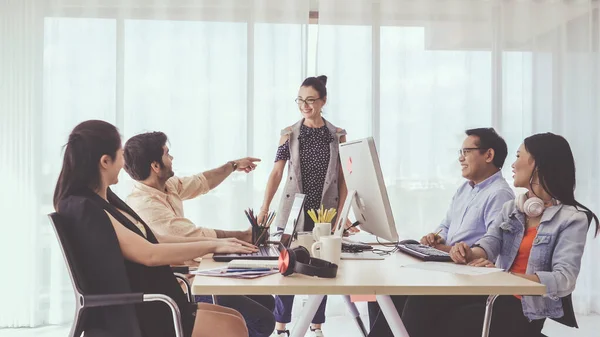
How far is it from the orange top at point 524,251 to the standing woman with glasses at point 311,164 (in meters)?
1.44

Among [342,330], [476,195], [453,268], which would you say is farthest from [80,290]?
[342,330]

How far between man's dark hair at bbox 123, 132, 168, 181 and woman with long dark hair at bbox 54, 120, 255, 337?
2.00 ft

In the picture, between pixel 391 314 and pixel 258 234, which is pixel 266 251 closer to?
pixel 258 234

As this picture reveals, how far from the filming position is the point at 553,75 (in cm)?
473

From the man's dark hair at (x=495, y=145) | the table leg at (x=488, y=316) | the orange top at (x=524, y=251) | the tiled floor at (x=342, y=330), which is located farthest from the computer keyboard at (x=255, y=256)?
the tiled floor at (x=342, y=330)

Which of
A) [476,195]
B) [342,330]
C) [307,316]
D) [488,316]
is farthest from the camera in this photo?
[342,330]

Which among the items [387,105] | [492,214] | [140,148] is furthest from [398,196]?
[140,148]

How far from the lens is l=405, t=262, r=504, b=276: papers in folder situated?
6.31 feet

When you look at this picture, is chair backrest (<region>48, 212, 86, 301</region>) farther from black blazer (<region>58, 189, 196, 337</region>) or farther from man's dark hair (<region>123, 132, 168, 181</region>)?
man's dark hair (<region>123, 132, 168, 181</region>)

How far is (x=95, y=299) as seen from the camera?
5.89 ft

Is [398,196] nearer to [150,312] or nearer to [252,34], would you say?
[252,34]

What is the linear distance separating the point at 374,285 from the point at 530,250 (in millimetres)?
840

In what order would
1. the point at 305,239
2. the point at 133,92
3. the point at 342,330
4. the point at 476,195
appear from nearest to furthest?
the point at 305,239
the point at 476,195
the point at 342,330
the point at 133,92

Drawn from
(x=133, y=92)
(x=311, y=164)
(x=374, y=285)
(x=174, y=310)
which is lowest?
(x=174, y=310)
